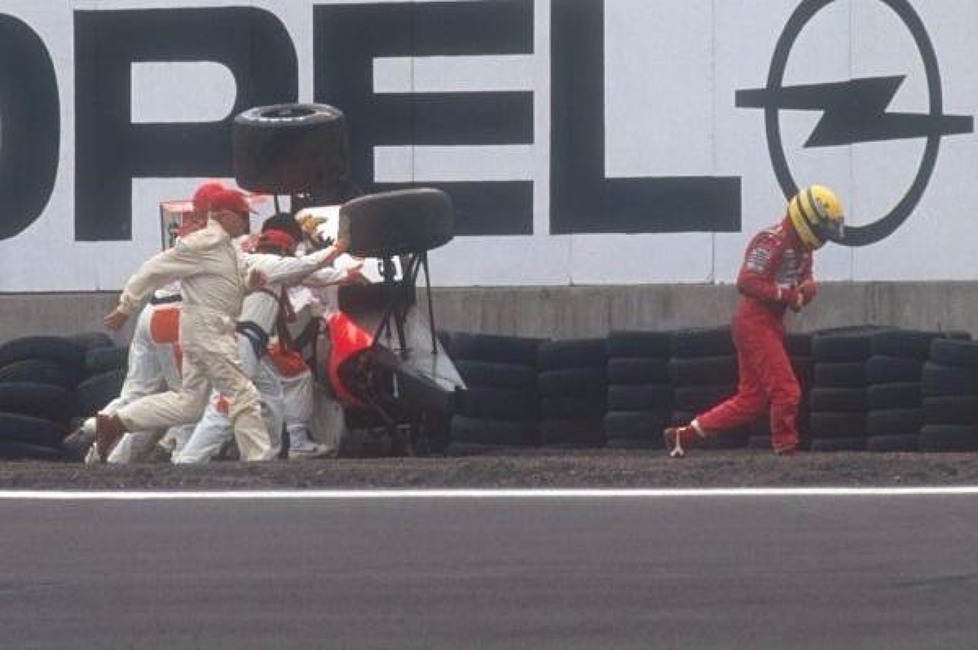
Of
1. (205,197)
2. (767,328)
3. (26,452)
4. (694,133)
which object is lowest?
(26,452)

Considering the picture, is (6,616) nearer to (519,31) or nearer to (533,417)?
(533,417)

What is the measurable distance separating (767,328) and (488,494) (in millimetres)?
4540

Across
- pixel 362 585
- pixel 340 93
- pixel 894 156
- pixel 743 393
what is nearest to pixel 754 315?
pixel 743 393

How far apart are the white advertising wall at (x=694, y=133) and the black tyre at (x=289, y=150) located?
1.56 m

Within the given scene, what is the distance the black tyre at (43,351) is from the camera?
17.2m

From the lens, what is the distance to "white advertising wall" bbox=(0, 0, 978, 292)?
18453mm

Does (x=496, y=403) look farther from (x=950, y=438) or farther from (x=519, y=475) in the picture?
(x=519, y=475)

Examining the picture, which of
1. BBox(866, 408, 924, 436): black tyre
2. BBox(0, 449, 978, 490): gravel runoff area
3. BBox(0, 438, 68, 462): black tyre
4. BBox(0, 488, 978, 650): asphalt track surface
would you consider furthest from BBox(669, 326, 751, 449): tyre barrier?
BBox(0, 488, 978, 650): asphalt track surface

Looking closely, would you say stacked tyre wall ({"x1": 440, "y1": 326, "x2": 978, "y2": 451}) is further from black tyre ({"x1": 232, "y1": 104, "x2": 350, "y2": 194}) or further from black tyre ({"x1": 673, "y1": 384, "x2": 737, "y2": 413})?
black tyre ({"x1": 232, "y1": 104, "x2": 350, "y2": 194})

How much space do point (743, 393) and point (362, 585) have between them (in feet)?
23.7

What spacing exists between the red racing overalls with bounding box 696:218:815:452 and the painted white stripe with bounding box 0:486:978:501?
3816 millimetres

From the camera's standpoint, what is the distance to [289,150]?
17078mm

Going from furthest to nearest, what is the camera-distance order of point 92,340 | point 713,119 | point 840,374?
point 713,119 → point 92,340 → point 840,374

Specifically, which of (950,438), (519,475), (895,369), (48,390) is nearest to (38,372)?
(48,390)
